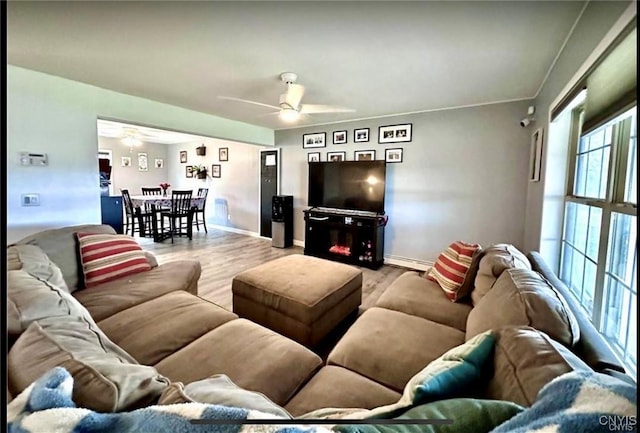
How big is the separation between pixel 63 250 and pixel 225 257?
231 cm

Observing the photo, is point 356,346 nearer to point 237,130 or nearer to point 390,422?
point 390,422

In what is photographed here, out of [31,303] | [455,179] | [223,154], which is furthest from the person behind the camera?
[223,154]

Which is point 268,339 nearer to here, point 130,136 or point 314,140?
point 314,140

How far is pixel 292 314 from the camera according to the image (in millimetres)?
1720

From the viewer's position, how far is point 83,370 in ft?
Answer: 1.86

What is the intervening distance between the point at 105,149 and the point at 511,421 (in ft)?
24.6

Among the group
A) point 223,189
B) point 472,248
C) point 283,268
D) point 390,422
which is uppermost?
point 223,189

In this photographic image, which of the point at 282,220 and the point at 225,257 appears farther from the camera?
the point at 282,220

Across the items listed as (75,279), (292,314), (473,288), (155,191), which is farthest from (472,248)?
(155,191)

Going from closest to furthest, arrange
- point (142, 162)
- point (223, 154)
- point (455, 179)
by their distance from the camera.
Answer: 1. point (455, 179)
2. point (223, 154)
3. point (142, 162)

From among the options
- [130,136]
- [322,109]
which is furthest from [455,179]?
[130,136]

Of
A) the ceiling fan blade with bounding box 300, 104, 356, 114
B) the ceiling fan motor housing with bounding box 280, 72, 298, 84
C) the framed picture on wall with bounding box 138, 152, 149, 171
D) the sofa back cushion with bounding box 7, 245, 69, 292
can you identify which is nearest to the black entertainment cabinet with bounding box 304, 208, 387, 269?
the ceiling fan blade with bounding box 300, 104, 356, 114

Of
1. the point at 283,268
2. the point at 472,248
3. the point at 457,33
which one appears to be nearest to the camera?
the point at 457,33

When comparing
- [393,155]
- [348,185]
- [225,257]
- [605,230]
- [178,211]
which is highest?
[393,155]
